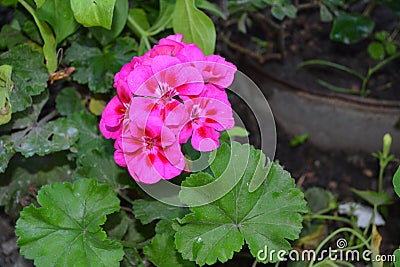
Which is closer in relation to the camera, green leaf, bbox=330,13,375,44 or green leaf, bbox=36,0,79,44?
green leaf, bbox=36,0,79,44

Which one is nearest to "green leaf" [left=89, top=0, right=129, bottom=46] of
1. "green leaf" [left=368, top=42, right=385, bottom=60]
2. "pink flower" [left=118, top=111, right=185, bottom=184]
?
"pink flower" [left=118, top=111, right=185, bottom=184]

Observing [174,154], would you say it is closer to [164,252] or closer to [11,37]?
[164,252]

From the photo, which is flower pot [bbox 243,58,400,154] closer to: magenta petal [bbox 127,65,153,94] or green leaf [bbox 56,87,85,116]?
green leaf [bbox 56,87,85,116]

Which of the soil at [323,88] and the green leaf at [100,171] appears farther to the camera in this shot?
the soil at [323,88]

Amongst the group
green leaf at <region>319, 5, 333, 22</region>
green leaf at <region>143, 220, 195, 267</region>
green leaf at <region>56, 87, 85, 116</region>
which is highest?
green leaf at <region>319, 5, 333, 22</region>

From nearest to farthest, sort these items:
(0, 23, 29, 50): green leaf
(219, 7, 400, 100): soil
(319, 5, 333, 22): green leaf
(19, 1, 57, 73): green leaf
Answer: (19, 1, 57, 73): green leaf < (0, 23, 29, 50): green leaf < (319, 5, 333, 22): green leaf < (219, 7, 400, 100): soil

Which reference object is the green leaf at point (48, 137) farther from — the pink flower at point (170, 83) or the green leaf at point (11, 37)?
the pink flower at point (170, 83)

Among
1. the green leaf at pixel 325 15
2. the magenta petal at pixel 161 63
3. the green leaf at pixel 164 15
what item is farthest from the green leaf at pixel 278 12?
the magenta petal at pixel 161 63
